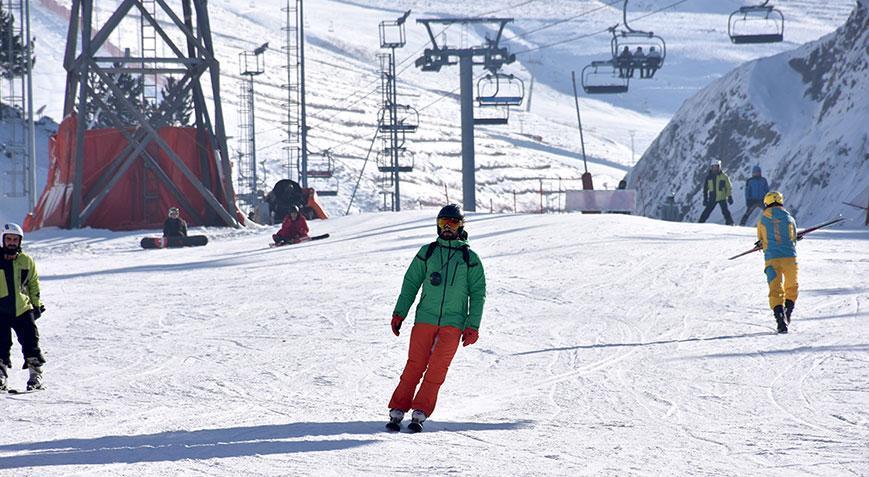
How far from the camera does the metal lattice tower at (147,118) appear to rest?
98.4 feet

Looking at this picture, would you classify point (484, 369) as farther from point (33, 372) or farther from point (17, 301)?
point (17, 301)

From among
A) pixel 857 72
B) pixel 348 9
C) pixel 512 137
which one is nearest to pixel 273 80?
pixel 512 137

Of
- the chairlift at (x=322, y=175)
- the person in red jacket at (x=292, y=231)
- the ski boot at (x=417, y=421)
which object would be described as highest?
the chairlift at (x=322, y=175)

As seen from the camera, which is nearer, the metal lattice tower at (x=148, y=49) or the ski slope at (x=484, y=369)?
the ski slope at (x=484, y=369)

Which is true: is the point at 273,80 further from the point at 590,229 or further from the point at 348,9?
the point at 590,229

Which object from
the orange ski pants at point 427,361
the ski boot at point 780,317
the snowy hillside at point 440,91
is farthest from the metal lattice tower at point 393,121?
the orange ski pants at point 427,361

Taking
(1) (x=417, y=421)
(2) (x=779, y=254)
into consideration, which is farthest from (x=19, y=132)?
(1) (x=417, y=421)

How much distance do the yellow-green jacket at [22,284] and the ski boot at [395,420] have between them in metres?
3.10

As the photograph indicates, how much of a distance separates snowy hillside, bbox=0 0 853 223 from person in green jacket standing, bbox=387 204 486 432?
66.3 m

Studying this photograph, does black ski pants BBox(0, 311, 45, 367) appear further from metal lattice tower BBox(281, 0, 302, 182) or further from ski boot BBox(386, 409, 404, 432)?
metal lattice tower BBox(281, 0, 302, 182)

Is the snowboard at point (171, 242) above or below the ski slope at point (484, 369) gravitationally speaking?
above

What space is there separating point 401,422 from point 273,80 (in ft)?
409

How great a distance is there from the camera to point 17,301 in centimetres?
1002

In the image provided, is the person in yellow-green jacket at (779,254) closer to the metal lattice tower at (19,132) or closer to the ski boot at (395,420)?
the ski boot at (395,420)
